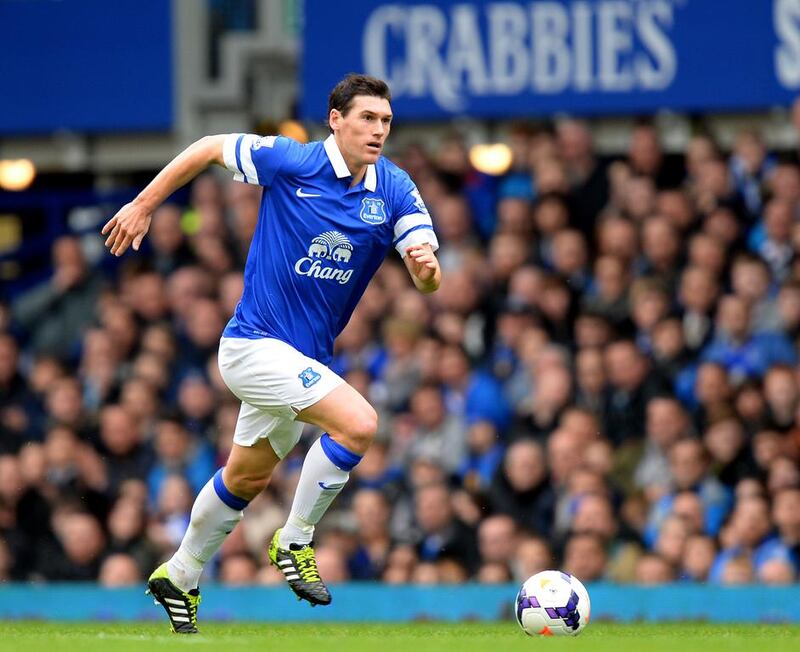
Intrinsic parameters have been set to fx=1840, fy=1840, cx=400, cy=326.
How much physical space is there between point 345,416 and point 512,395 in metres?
4.47

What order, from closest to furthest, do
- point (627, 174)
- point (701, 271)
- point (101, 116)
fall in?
1. point (701, 271)
2. point (627, 174)
3. point (101, 116)

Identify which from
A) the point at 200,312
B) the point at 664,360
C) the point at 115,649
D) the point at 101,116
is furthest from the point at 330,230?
the point at 101,116

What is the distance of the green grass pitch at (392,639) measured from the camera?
7379mm

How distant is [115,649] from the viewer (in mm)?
7227

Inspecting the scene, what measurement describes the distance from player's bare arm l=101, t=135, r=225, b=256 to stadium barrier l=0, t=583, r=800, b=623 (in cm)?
409

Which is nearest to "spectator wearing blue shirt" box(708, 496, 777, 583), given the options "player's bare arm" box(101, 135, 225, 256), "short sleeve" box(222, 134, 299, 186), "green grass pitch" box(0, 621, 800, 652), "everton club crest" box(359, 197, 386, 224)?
"green grass pitch" box(0, 621, 800, 652)

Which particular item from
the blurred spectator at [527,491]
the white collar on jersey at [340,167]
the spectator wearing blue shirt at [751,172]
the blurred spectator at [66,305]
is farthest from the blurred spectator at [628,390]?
the blurred spectator at [66,305]

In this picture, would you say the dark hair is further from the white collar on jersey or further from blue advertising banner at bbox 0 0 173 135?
blue advertising banner at bbox 0 0 173 135

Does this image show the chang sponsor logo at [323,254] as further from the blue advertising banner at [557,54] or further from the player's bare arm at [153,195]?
the blue advertising banner at [557,54]

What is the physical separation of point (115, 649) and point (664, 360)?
17.9 ft

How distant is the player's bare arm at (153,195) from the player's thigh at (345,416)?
3.46 ft

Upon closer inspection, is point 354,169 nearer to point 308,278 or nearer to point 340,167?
point 340,167

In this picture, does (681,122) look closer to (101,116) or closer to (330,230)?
(101,116)

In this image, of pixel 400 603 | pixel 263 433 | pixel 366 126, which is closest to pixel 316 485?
pixel 263 433
